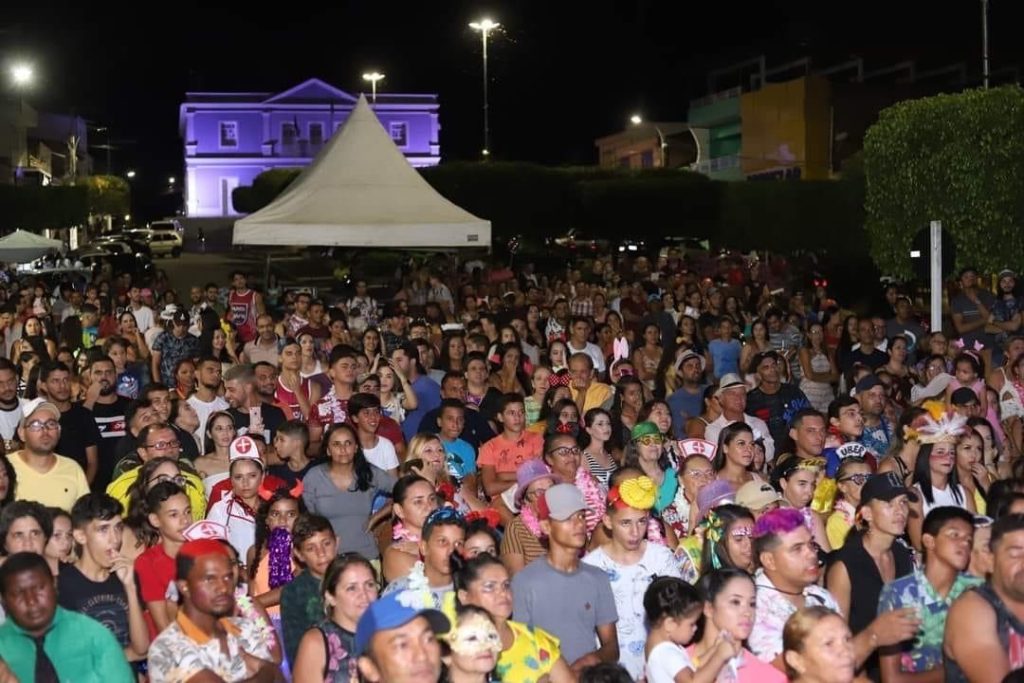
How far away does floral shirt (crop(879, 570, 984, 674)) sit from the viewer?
6285mm

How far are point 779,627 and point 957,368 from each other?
6654 mm

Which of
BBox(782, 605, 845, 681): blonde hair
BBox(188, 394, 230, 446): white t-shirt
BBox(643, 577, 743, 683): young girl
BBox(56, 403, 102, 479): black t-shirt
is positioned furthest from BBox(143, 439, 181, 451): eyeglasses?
BBox(782, 605, 845, 681): blonde hair

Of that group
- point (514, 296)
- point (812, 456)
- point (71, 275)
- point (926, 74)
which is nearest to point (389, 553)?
point (812, 456)

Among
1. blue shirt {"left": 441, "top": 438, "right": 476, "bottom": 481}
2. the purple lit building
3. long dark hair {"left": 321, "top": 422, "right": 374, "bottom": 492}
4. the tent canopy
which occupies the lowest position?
blue shirt {"left": 441, "top": 438, "right": 476, "bottom": 481}

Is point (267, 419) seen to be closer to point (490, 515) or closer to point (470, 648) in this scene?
point (490, 515)

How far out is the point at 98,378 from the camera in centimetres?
1121

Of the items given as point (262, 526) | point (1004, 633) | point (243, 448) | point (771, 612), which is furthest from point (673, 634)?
point (243, 448)

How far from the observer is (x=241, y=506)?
8242 millimetres

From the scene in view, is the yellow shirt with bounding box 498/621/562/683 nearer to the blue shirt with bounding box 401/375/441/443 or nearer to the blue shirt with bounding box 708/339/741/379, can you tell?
the blue shirt with bounding box 401/375/441/443

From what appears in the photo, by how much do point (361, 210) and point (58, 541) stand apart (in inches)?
467

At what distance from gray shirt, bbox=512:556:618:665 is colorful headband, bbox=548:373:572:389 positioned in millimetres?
5019

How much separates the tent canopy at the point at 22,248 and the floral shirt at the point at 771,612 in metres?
25.8

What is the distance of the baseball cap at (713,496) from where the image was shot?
8180mm

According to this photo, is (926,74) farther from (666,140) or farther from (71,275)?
(71,275)
